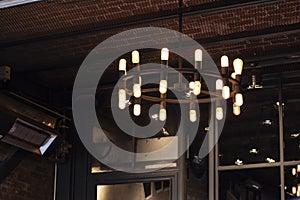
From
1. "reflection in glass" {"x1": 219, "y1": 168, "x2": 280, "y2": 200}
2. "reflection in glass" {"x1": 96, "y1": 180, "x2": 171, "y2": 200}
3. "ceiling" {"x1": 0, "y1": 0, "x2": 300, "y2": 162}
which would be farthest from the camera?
"reflection in glass" {"x1": 96, "y1": 180, "x2": 171, "y2": 200}

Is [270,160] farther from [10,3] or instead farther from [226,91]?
[10,3]

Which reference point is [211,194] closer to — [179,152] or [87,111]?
[179,152]

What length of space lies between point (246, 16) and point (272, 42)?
0.73 metres

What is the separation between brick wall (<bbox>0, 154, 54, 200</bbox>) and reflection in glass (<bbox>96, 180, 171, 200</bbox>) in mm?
678

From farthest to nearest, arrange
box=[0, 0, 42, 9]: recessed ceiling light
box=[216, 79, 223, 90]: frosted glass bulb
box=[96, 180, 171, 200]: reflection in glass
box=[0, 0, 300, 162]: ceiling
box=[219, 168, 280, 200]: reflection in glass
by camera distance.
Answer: box=[96, 180, 171, 200]: reflection in glass
box=[219, 168, 280, 200]: reflection in glass
box=[0, 0, 300, 162]: ceiling
box=[216, 79, 223, 90]: frosted glass bulb
box=[0, 0, 42, 9]: recessed ceiling light

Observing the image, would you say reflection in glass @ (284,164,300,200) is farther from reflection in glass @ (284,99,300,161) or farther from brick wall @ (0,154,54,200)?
brick wall @ (0,154,54,200)

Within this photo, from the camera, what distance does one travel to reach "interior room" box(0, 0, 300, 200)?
6555mm

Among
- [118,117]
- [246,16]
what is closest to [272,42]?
[246,16]

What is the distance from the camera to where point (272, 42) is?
7.13 meters

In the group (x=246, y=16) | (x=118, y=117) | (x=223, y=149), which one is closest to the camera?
(x=246, y=16)

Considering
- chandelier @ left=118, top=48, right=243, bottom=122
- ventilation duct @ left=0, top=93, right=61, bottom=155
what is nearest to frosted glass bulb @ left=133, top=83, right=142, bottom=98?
chandelier @ left=118, top=48, right=243, bottom=122

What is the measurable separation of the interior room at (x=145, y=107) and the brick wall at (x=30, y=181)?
0.01 m

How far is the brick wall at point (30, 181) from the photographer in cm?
785

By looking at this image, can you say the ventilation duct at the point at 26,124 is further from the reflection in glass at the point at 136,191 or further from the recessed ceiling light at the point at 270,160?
the recessed ceiling light at the point at 270,160
